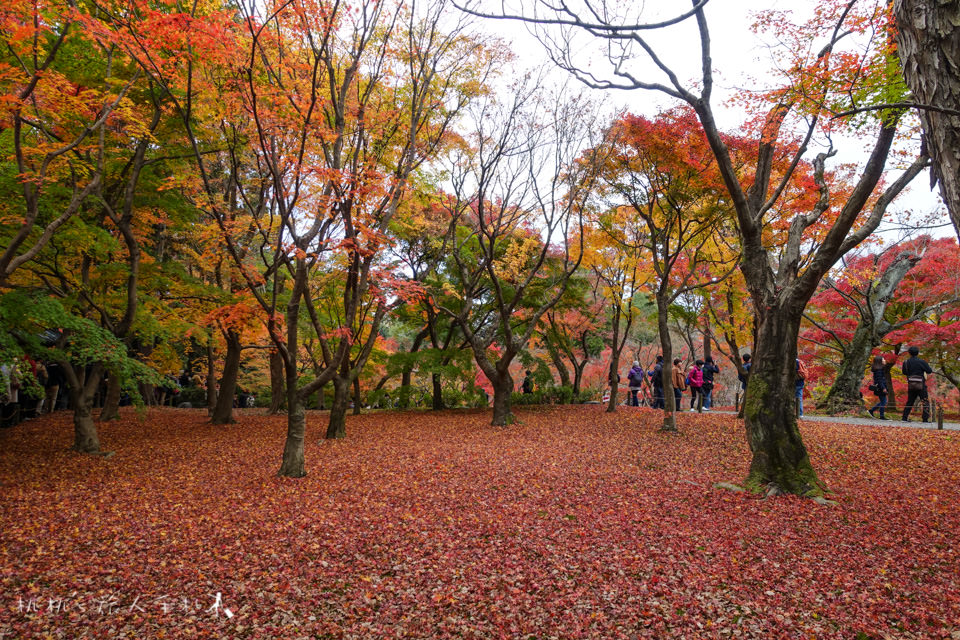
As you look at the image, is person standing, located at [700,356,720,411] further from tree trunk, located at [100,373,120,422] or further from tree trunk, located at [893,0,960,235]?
tree trunk, located at [100,373,120,422]

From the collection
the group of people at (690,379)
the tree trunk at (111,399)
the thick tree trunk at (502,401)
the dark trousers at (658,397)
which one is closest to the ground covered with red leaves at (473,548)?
the thick tree trunk at (502,401)

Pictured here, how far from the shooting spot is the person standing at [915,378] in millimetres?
10398

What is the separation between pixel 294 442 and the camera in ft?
20.6

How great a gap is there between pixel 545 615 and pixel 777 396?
147 inches

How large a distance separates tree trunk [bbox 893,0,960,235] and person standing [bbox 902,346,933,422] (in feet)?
36.1

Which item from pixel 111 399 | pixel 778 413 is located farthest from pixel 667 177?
pixel 111 399

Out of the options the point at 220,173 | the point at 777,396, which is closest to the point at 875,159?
the point at 777,396

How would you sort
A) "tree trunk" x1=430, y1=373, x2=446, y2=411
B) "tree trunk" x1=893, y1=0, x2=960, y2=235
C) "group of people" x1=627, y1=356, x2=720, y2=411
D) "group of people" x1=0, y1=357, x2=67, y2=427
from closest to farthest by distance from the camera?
"tree trunk" x1=893, y1=0, x2=960, y2=235 < "group of people" x1=0, y1=357, x2=67, y2=427 < "group of people" x1=627, y1=356, x2=720, y2=411 < "tree trunk" x1=430, y1=373, x2=446, y2=411

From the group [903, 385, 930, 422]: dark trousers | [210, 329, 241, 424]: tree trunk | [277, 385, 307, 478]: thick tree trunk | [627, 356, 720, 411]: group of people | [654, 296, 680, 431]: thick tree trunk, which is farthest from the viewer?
[627, 356, 720, 411]: group of people

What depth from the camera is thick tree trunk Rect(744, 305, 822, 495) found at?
515 cm

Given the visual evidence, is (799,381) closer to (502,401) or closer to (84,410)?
(502,401)

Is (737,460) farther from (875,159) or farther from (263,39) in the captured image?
(263,39)

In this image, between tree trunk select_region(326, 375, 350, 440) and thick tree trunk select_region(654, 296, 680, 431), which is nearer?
tree trunk select_region(326, 375, 350, 440)

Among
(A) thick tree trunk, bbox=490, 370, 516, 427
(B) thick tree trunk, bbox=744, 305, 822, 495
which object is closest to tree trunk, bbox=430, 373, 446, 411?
(A) thick tree trunk, bbox=490, 370, 516, 427
